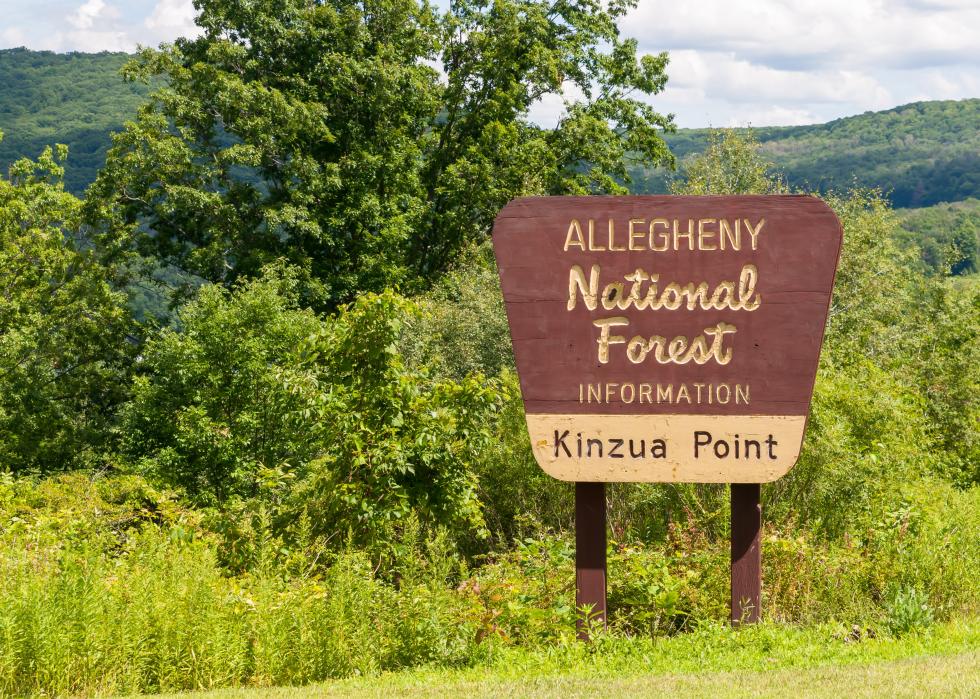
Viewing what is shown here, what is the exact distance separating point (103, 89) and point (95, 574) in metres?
131

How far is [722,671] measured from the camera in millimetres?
5934

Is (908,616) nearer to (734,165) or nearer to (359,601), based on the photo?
(359,601)

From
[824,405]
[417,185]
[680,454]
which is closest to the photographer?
[680,454]

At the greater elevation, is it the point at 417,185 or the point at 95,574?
the point at 417,185

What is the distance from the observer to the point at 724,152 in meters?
30.3

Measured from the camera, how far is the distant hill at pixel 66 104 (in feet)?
334

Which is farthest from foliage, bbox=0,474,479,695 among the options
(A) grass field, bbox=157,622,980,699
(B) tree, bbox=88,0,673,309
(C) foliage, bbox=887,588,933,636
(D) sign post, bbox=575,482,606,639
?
(B) tree, bbox=88,0,673,309

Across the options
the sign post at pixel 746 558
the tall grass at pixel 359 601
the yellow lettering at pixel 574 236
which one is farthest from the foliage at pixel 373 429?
the sign post at pixel 746 558

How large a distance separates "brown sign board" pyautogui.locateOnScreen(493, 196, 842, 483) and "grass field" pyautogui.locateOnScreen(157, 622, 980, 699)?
107 centimetres

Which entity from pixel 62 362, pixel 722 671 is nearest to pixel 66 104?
pixel 62 362

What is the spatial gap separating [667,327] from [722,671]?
7.16 feet

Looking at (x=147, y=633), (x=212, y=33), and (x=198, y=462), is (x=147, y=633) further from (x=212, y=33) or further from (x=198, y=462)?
(x=212, y=33)

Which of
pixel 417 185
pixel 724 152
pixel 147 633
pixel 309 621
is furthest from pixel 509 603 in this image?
pixel 724 152

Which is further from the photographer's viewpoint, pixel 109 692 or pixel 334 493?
pixel 334 493
